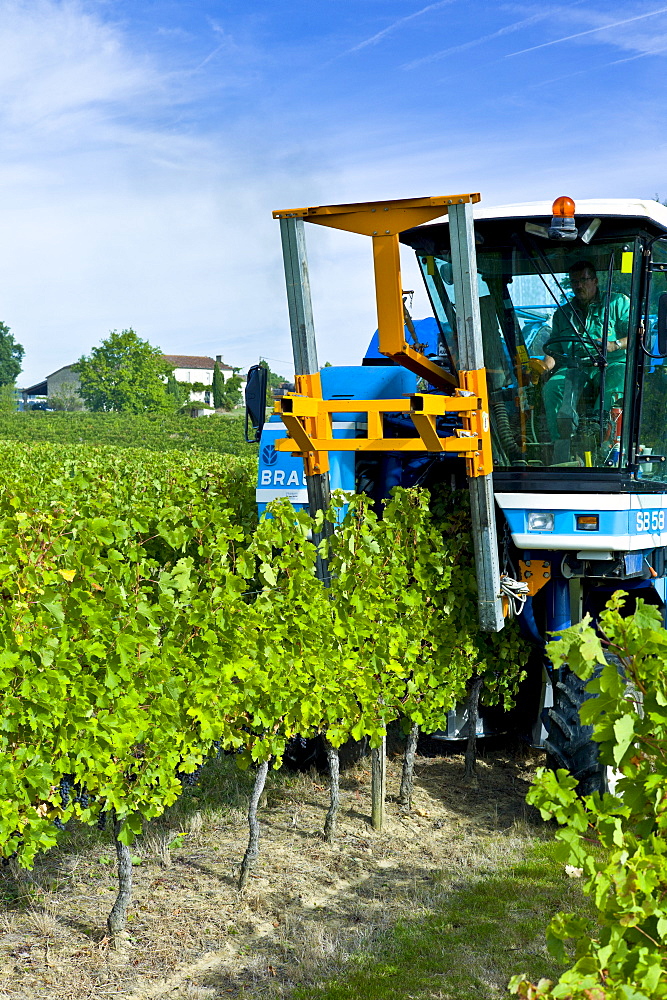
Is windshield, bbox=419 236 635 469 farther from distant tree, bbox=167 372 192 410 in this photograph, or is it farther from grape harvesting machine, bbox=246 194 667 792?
distant tree, bbox=167 372 192 410

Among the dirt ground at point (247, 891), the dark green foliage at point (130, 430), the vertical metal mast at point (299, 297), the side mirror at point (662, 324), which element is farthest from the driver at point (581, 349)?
the dark green foliage at point (130, 430)

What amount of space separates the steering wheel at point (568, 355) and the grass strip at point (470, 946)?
2.53m

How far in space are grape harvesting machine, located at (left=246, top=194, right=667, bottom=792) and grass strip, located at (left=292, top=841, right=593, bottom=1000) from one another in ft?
2.16

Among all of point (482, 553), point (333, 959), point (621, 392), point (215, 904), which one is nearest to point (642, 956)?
point (333, 959)

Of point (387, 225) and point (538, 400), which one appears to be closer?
point (387, 225)

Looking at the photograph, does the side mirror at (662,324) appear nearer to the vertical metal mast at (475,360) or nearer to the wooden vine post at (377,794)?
the vertical metal mast at (475,360)

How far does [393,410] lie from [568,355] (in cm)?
101

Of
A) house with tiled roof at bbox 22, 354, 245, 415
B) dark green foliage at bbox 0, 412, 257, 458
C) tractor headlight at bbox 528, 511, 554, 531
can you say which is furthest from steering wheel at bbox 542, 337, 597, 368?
house with tiled roof at bbox 22, 354, 245, 415

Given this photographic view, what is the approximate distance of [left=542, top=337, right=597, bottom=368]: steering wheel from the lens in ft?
17.3

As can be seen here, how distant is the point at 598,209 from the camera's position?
507 centimetres

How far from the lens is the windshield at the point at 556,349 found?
522 cm

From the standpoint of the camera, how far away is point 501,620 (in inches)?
213

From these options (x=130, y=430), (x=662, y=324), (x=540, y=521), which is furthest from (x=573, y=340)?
(x=130, y=430)

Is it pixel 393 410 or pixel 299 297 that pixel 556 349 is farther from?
pixel 299 297
